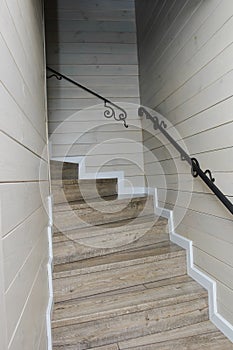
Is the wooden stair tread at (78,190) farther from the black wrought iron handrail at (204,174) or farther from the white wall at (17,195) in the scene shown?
the white wall at (17,195)

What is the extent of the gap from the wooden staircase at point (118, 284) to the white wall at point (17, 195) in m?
0.37

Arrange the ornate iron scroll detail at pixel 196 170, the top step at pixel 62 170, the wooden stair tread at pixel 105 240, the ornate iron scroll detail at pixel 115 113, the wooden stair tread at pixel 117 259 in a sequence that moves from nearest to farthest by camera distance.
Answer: the ornate iron scroll detail at pixel 196 170
the wooden stair tread at pixel 117 259
the wooden stair tread at pixel 105 240
the top step at pixel 62 170
the ornate iron scroll detail at pixel 115 113

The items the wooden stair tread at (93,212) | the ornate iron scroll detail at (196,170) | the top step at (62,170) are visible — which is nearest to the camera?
the ornate iron scroll detail at (196,170)

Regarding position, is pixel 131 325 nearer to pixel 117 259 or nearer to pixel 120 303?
pixel 120 303

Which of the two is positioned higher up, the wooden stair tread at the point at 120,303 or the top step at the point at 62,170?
the top step at the point at 62,170

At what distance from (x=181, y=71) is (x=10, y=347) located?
2042 mm

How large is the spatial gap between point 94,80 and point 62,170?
1.22 metres

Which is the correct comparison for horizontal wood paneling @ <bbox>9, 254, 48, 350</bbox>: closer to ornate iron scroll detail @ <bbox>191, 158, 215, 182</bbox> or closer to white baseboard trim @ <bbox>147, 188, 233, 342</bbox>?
white baseboard trim @ <bbox>147, 188, 233, 342</bbox>

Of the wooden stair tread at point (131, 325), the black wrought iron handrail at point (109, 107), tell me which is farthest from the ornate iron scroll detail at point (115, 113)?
the wooden stair tread at point (131, 325)

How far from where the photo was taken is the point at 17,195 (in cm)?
98

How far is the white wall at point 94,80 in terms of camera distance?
10.6ft

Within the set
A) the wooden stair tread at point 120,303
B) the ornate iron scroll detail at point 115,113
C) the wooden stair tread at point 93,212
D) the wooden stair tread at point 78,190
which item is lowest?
the wooden stair tread at point 120,303

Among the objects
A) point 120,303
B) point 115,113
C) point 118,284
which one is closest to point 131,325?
point 120,303

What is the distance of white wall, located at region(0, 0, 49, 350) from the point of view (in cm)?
79
